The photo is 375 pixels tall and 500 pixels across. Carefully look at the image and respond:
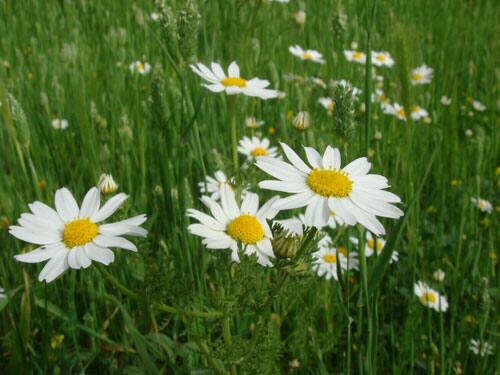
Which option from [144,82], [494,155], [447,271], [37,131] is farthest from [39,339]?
[494,155]

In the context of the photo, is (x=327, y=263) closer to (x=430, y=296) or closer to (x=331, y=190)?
(x=430, y=296)

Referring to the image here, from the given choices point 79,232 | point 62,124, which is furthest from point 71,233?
point 62,124

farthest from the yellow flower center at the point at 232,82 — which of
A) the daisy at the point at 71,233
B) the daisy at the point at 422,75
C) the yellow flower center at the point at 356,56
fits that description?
the daisy at the point at 422,75

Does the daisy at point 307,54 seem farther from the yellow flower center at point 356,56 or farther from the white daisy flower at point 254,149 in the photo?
the white daisy flower at point 254,149

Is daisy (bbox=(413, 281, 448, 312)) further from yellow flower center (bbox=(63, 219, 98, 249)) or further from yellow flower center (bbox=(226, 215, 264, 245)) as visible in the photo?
yellow flower center (bbox=(63, 219, 98, 249))

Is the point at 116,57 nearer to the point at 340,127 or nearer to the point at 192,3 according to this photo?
the point at 192,3

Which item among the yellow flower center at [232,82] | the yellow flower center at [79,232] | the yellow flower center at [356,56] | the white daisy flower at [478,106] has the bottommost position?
the white daisy flower at [478,106]

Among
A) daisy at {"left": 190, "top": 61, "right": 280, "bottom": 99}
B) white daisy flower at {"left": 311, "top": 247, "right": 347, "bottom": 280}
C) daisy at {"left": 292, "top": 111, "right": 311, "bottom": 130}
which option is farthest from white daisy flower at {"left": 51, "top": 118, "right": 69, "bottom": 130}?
white daisy flower at {"left": 311, "top": 247, "right": 347, "bottom": 280}
